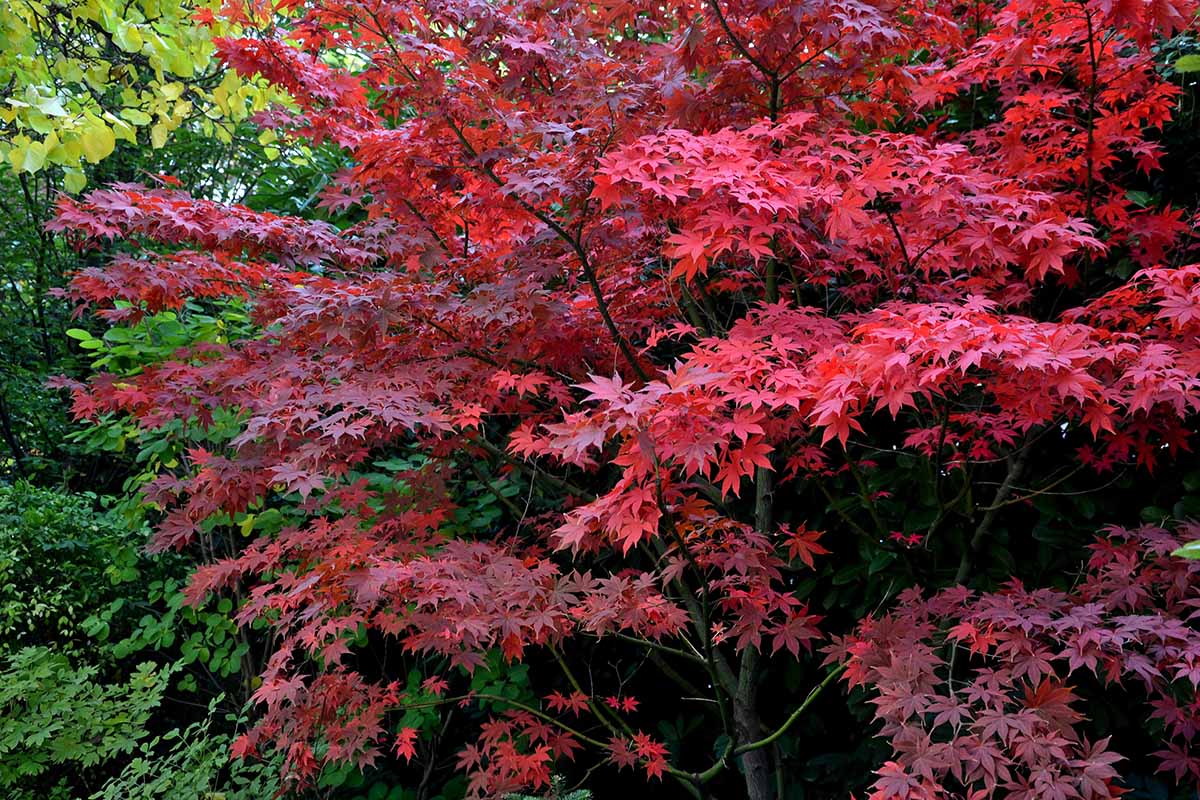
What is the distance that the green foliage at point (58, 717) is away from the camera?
3.23 m

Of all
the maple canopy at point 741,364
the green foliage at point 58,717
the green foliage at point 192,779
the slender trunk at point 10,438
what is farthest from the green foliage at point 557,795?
the slender trunk at point 10,438

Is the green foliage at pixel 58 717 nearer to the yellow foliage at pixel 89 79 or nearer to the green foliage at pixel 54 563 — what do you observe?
the green foliage at pixel 54 563

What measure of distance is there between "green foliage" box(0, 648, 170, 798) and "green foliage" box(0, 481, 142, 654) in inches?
12.4

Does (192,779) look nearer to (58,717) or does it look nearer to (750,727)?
(58,717)

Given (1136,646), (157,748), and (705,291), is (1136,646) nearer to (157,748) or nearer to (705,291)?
(705,291)

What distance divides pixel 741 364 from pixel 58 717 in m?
3.25

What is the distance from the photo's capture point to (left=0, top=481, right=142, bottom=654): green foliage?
373cm

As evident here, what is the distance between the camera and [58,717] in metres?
3.37

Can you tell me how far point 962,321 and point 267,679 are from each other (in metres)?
2.25

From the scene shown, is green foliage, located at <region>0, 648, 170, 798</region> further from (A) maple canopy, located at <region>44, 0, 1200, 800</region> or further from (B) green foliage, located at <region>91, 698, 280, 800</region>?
(A) maple canopy, located at <region>44, 0, 1200, 800</region>

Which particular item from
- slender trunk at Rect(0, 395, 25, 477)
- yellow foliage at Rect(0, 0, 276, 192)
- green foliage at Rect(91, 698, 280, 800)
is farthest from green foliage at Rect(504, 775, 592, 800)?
slender trunk at Rect(0, 395, 25, 477)

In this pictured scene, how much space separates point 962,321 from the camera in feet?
5.45

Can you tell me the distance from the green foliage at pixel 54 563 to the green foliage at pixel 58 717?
315 millimetres

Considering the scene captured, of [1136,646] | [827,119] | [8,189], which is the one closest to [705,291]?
[827,119]
